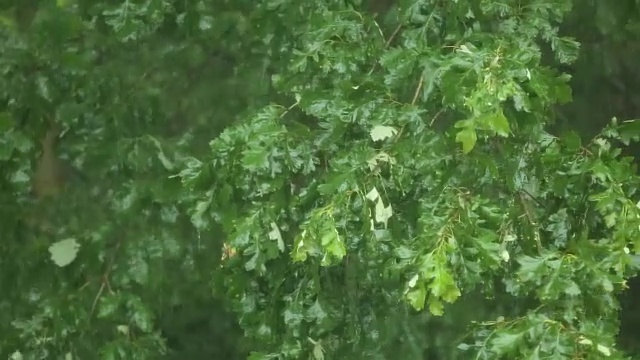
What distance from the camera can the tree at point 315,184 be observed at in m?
1.09

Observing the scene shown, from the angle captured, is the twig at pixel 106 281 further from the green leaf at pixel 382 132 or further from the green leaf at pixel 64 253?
the green leaf at pixel 382 132

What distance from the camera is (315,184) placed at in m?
1.22

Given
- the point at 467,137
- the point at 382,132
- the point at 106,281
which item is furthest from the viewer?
the point at 106,281

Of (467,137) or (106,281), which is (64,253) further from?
(467,137)

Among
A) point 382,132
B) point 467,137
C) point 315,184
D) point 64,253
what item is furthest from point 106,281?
point 467,137

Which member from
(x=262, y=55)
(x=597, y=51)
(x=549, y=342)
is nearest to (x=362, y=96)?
(x=549, y=342)

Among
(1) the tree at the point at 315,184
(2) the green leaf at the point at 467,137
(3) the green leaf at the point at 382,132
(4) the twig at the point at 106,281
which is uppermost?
(2) the green leaf at the point at 467,137

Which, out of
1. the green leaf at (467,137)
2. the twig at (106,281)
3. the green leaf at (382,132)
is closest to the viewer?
the green leaf at (467,137)

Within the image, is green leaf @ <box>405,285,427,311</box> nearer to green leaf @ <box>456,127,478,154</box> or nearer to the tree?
the tree

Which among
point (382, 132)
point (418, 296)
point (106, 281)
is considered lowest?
point (106, 281)

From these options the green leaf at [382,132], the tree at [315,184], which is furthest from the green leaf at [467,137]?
the green leaf at [382,132]

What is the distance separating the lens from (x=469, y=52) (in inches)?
→ 42.6

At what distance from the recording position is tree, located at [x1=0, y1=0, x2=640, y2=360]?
3.58 ft

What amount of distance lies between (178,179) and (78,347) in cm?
49
